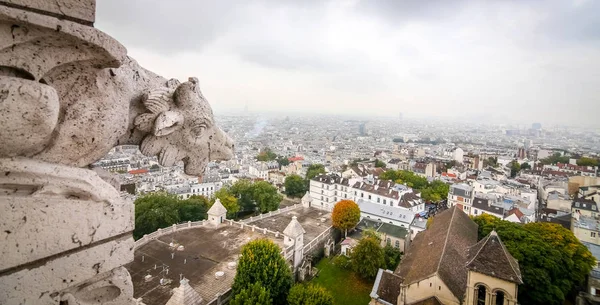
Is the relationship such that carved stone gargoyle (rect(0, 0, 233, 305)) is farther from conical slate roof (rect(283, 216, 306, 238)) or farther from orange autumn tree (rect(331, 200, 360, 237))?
orange autumn tree (rect(331, 200, 360, 237))

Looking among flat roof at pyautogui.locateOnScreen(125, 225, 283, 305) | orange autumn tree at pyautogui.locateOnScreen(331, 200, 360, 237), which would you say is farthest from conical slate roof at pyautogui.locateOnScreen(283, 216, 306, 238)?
orange autumn tree at pyautogui.locateOnScreen(331, 200, 360, 237)

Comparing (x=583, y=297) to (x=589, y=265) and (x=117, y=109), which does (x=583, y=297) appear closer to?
(x=589, y=265)

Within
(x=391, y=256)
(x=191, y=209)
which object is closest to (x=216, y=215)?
(x=191, y=209)

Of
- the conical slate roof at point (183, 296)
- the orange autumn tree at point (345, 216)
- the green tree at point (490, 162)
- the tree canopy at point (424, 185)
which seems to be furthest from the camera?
the green tree at point (490, 162)

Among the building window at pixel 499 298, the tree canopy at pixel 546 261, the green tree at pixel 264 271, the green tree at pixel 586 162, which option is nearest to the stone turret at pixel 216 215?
the green tree at pixel 264 271

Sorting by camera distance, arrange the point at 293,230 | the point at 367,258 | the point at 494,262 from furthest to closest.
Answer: the point at 367,258
the point at 293,230
the point at 494,262

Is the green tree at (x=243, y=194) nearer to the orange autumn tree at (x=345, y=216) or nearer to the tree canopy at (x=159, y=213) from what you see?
the tree canopy at (x=159, y=213)

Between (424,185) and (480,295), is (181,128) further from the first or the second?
(424,185)
